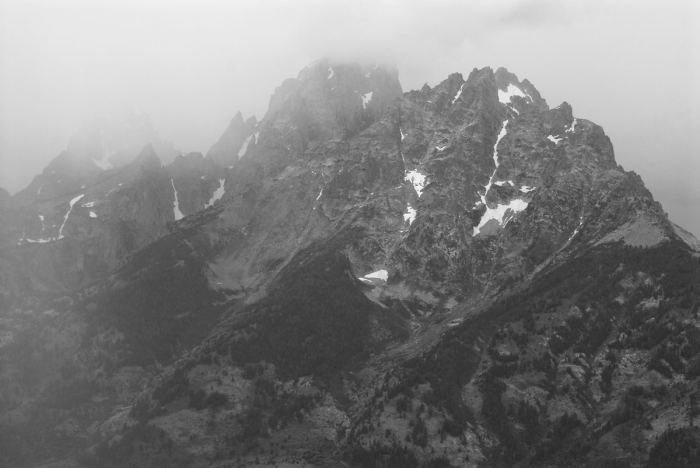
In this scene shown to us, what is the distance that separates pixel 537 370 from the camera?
191 m

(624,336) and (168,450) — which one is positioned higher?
(168,450)

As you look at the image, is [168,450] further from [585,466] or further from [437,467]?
[585,466]

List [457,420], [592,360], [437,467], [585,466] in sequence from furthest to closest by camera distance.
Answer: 1. [592,360]
2. [457,420]
3. [437,467]
4. [585,466]

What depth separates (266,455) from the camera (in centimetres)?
18412

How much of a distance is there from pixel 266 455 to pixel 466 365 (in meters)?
62.1

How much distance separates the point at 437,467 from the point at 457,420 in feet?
55.0

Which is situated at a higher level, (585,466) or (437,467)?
(437,467)

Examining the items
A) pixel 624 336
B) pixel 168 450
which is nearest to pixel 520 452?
pixel 624 336

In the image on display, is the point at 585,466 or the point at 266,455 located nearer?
the point at 585,466

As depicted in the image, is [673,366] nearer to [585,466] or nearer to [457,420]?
[585,466]

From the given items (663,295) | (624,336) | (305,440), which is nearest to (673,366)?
(624,336)

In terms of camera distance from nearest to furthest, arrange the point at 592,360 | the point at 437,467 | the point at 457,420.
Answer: the point at 437,467 → the point at 457,420 → the point at 592,360

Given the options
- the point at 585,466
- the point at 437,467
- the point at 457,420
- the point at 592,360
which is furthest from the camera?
the point at 592,360

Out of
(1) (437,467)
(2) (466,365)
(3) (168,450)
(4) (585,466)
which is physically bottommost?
(4) (585,466)
